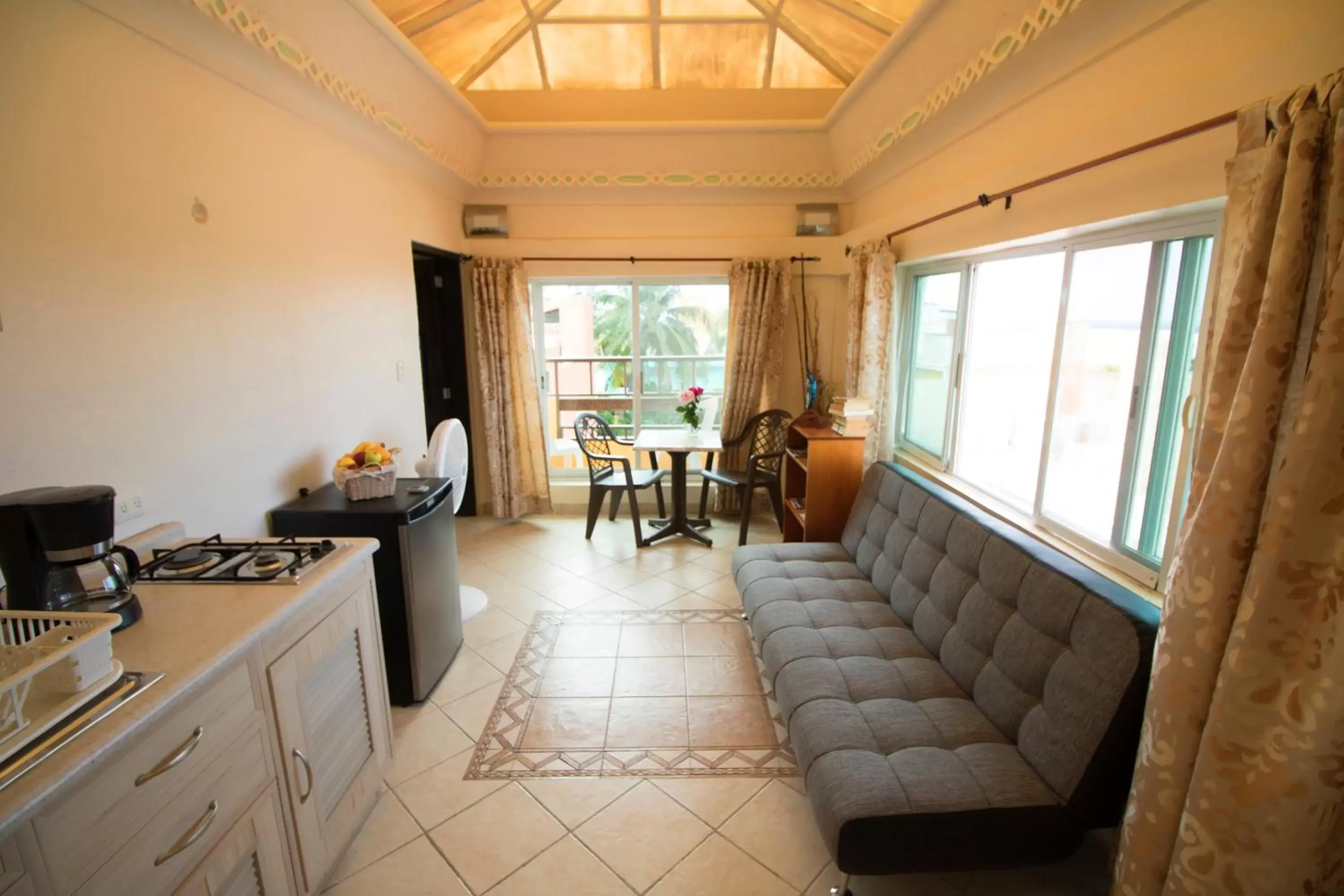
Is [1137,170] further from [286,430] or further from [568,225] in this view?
[568,225]

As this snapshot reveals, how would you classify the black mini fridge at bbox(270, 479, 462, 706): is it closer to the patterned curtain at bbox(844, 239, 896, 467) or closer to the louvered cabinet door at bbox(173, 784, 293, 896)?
the louvered cabinet door at bbox(173, 784, 293, 896)

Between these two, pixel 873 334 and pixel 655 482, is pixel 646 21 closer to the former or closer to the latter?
pixel 873 334

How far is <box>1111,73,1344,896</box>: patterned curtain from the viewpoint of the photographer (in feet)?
3.10

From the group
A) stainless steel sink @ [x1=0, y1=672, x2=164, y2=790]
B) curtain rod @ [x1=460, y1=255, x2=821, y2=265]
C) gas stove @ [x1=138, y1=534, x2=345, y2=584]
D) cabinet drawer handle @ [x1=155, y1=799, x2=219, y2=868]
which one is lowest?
cabinet drawer handle @ [x1=155, y1=799, x2=219, y2=868]

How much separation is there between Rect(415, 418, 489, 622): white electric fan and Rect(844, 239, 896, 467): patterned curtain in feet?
7.21

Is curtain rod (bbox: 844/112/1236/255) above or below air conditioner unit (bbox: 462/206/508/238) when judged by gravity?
below

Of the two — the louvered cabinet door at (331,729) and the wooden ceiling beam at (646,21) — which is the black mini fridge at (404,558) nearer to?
the louvered cabinet door at (331,729)

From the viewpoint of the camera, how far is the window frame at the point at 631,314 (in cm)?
436

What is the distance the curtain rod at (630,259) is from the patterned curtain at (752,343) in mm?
130

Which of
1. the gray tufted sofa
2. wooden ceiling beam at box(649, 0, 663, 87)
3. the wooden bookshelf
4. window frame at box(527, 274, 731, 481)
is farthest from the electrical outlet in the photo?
wooden ceiling beam at box(649, 0, 663, 87)

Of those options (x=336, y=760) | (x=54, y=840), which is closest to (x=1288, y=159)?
(x=54, y=840)

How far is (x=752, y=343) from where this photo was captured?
14.0ft

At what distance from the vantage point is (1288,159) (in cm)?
100

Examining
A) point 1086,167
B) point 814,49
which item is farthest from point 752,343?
point 1086,167
